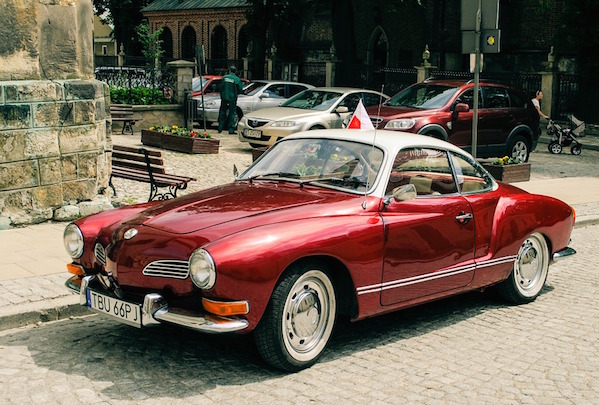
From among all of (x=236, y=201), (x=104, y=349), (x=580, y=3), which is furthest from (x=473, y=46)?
(x=580, y=3)

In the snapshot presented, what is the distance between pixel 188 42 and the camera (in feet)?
201

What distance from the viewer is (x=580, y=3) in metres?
28.8

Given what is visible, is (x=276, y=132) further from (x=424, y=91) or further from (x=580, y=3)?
(x=580, y=3)

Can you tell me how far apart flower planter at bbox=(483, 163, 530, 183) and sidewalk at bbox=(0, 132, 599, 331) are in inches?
139

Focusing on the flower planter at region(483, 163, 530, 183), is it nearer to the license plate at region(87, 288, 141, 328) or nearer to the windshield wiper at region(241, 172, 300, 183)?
the windshield wiper at region(241, 172, 300, 183)

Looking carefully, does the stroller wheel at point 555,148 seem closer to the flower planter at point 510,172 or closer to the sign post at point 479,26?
the flower planter at point 510,172

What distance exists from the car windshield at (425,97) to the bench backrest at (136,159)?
7113 millimetres

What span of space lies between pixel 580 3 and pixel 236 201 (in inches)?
1012

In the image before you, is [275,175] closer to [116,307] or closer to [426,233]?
[426,233]

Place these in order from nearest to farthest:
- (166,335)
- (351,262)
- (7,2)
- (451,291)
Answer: (351,262), (166,335), (451,291), (7,2)

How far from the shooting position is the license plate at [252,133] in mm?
19625

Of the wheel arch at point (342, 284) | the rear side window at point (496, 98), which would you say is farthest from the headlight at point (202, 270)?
the rear side window at point (496, 98)

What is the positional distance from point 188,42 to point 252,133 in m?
43.3

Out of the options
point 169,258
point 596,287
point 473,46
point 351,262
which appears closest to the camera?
point 169,258
